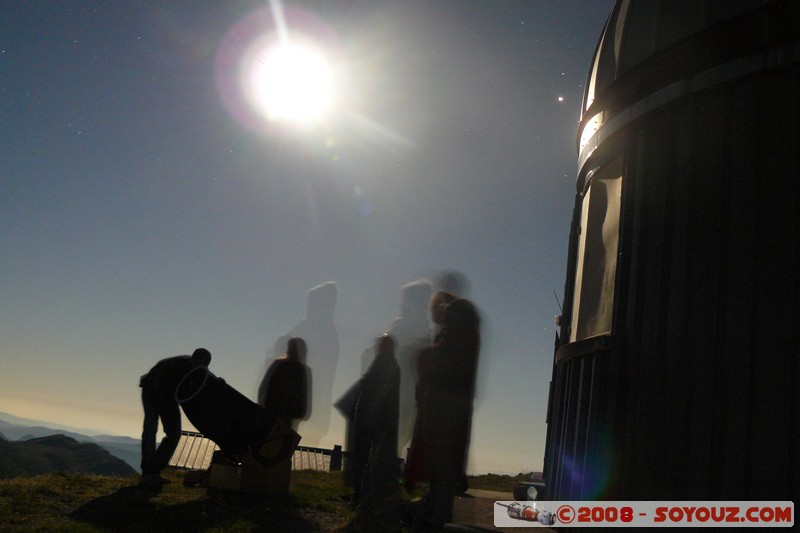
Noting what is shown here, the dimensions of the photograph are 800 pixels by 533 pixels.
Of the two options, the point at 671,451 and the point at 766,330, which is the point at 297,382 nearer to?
the point at 671,451

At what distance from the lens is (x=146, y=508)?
5402 mm

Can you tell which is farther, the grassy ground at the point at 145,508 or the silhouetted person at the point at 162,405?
the silhouetted person at the point at 162,405

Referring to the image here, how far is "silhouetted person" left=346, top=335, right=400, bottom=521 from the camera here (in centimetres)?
523

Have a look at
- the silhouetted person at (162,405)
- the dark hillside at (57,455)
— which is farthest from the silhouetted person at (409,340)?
the dark hillside at (57,455)

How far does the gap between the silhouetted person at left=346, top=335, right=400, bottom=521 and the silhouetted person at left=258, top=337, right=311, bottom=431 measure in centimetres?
100

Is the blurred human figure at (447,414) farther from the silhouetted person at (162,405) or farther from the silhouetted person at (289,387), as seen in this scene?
the silhouetted person at (162,405)

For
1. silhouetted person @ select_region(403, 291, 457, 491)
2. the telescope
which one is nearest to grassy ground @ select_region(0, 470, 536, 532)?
the telescope

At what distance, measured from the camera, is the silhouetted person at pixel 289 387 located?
7.12 meters

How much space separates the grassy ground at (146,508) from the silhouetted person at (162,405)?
12.1 inches

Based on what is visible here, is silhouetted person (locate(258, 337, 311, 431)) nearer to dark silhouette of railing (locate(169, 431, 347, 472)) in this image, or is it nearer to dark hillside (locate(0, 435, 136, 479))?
dark silhouette of railing (locate(169, 431, 347, 472))

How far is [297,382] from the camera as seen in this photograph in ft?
23.6

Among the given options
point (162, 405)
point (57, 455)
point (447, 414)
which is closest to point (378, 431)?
point (447, 414)

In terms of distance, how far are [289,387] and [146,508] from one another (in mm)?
2087

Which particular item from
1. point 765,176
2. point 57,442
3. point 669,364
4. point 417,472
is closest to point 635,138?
point 765,176
